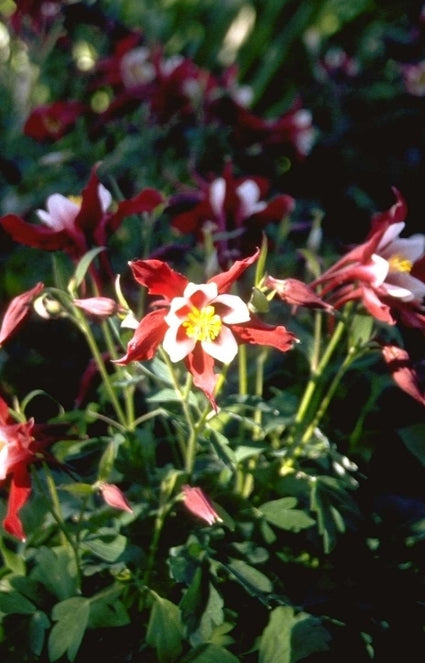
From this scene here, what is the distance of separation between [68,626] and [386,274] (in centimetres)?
57

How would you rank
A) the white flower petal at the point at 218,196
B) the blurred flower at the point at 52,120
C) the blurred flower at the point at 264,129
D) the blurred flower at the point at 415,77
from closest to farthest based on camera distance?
the white flower petal at the point at 218,196, the blurred flower at the point at 264,129, the blurred flower at the point at 52,120, the blurred flower at the point at 415,77

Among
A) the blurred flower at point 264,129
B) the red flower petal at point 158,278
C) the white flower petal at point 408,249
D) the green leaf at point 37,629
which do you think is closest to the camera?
the red flower petal at point 158,278

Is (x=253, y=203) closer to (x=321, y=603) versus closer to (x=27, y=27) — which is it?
(x=321, y=603)

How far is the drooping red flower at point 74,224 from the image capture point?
110cm

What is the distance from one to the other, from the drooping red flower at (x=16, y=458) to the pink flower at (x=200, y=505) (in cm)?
18

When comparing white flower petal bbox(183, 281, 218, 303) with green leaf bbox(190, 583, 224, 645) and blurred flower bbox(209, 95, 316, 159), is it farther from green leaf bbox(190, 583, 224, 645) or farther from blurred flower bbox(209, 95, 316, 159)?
blurred flower bbox(209, 95, 316, 159)

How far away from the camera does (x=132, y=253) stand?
171cm

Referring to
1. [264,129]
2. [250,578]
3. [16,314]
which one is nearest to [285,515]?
[250,578]

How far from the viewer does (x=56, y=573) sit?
41.1 inches

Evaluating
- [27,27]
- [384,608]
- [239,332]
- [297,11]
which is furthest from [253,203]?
[297,11]

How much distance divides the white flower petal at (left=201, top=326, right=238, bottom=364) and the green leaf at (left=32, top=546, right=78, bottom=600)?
35cm

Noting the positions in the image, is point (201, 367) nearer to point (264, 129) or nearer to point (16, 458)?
point (16, 458)

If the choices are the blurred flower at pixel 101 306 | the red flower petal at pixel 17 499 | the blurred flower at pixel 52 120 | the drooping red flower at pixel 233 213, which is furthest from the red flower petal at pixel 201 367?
the blurred flower at pixel 52 120

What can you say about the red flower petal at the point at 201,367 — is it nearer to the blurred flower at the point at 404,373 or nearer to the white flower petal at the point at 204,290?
the white flower petal at the point at 204,290
